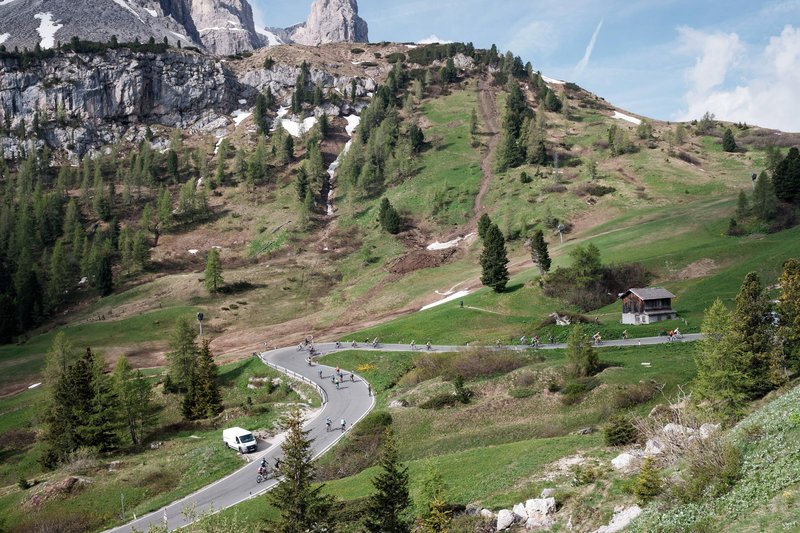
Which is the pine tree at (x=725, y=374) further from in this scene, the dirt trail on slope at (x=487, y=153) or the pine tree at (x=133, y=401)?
the dirt trail on slope at (x=487, y=153)

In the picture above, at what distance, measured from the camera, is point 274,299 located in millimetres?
109125

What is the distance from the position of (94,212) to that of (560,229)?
132429 mm

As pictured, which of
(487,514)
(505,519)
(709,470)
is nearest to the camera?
(709,470)

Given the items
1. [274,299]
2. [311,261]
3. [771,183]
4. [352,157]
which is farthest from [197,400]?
[352,157]

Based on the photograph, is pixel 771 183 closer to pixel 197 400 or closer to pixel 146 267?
pixel 197 400

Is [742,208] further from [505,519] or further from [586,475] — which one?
[505,519]

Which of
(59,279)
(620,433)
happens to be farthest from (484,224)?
(59,279)

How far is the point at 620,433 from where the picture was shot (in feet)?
92.7

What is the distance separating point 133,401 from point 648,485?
4965cm

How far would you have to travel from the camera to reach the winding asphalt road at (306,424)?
34344 mm

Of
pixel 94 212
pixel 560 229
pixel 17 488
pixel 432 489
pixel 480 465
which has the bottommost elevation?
pixel 17 488

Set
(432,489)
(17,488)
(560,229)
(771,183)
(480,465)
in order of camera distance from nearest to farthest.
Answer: (432,489) < (480,465) < (17,488) < (771,183) < (560,229)

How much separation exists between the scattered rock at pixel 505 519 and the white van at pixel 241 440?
27813mm

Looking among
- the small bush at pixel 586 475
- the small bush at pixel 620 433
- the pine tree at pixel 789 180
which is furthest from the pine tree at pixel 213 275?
the pine tree at pixel 789 180
